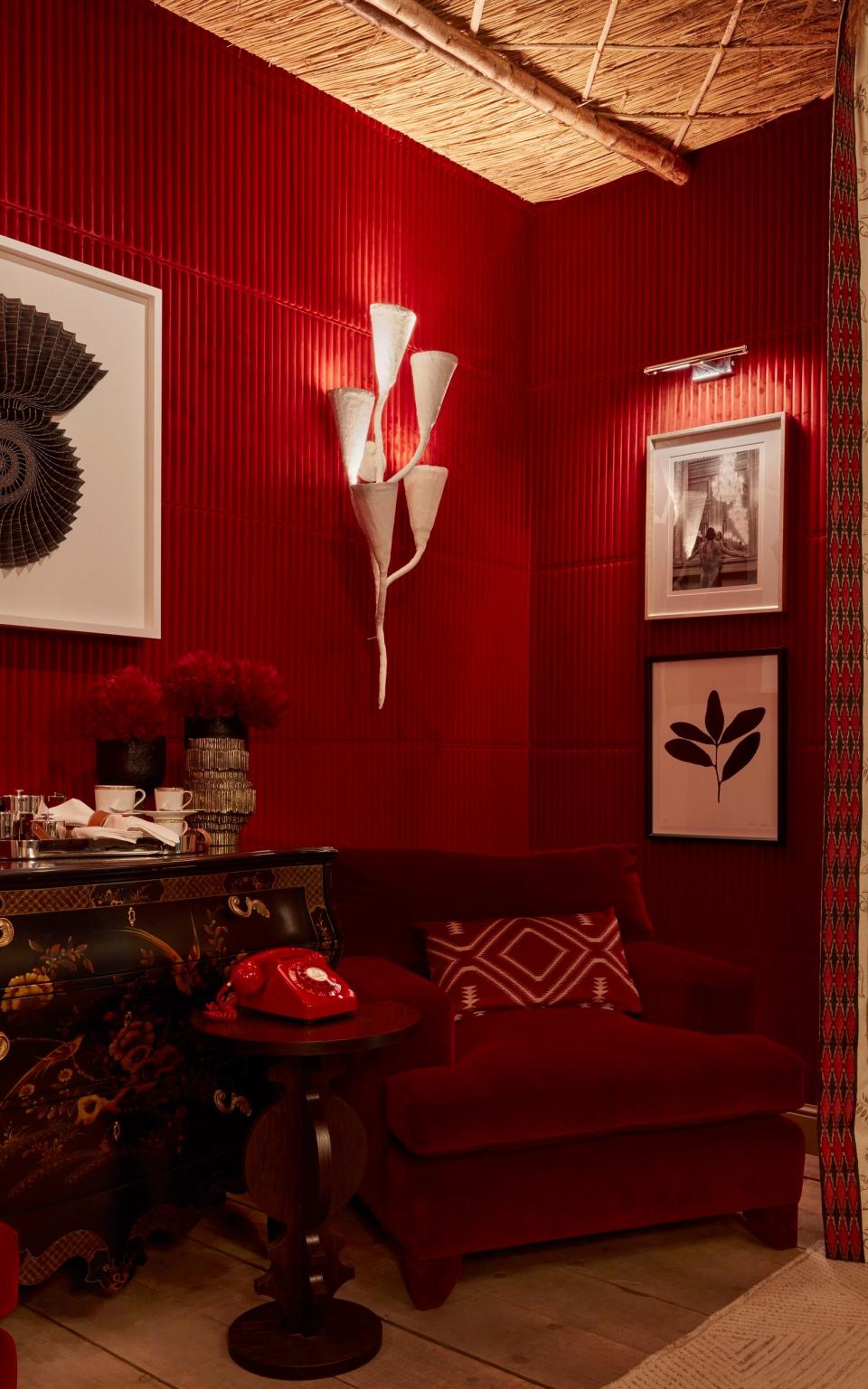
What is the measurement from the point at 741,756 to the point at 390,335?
1655mm

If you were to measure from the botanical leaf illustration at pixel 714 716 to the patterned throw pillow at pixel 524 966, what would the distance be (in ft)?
2.98

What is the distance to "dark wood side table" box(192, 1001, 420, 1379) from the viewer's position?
2.37 metres

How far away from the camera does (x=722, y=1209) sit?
2.84 m

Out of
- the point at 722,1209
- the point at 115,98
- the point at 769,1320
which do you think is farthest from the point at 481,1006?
the point at 115,98

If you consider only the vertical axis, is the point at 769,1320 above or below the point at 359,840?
below

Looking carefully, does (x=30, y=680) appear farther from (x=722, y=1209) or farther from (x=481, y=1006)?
(x=722, y=1209)

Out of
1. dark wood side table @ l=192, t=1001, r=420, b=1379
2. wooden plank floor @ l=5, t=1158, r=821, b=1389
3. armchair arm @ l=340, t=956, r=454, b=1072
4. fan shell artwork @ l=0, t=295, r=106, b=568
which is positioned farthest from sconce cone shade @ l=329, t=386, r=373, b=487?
wooden plank floor @ l=5, t=1158, r=821, b=1389

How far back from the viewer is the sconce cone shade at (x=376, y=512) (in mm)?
3766

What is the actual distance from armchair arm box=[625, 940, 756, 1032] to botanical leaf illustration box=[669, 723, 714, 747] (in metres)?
0.87

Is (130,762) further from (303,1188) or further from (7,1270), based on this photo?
(7,1270)

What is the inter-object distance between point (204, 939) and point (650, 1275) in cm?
119

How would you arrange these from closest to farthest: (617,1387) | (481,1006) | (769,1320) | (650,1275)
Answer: (617,1387) → (769,1320) → (650,1275) → (481,1006)

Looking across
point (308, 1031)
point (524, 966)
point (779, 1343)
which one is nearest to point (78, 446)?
point (308, 1031)

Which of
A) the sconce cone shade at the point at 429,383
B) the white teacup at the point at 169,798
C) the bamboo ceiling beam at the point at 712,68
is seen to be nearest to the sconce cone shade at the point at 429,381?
the sconce cone shade at the point at 429,383
